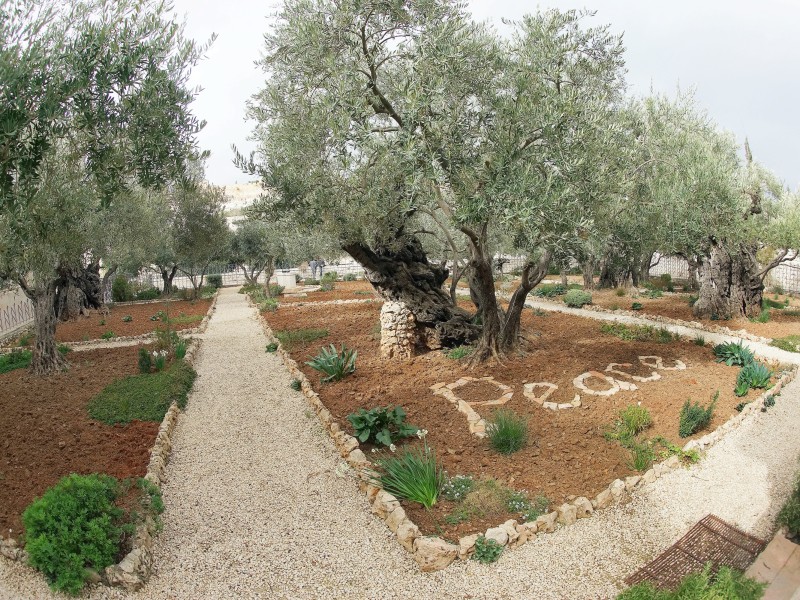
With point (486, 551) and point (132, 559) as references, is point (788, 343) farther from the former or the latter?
point (132, 559)

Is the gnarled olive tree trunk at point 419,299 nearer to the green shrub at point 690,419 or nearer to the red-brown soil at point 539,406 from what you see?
the red-brown soil at point 539,406

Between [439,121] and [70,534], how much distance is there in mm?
6671

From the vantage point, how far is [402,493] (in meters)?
6.13

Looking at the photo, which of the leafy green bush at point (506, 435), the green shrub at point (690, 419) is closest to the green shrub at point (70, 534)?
the leafy green bush at point (506, 435)

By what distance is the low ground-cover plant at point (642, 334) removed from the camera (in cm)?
1382

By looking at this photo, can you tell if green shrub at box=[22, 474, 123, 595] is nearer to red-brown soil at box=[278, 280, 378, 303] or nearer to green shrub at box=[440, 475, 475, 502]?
green shrub at box=[440, 475, 475, 502]

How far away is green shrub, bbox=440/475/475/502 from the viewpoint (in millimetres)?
6164

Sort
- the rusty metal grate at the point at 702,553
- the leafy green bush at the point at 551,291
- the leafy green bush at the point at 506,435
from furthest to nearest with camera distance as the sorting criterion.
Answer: the leafy green bush at the point at 551,291
the leafy green bush at the point at 506,435
the rusty metal grate at the point at 702,553

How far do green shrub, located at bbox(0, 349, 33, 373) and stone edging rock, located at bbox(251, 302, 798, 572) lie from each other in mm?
9423

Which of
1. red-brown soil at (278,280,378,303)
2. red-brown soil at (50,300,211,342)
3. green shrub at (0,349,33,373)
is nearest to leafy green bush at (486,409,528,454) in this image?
green shrub at (0,349,33,373)

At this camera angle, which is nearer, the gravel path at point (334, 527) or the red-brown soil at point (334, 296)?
the gravel path at point (334, 527)

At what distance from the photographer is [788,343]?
43.7 ft

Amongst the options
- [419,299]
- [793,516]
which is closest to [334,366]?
[419,299]

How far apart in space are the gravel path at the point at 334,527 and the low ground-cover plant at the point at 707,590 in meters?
0.72
